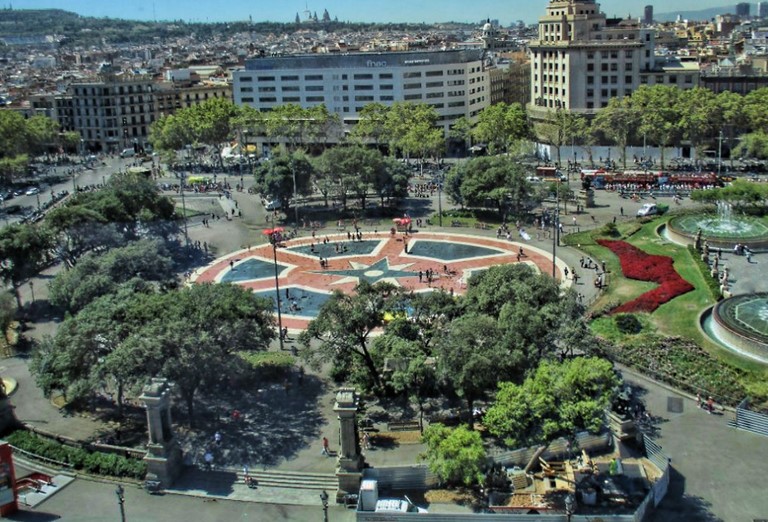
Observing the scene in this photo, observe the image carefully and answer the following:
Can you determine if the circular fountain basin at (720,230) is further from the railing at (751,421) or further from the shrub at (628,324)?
the railing at (751,421)

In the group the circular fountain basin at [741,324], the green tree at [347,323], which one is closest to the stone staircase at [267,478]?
the green tree at [347,323]

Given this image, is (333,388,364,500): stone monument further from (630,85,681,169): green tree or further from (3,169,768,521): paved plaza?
(630,85,681,169): green tree

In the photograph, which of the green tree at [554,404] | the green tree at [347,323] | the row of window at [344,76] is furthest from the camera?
the row of window at [344,76]

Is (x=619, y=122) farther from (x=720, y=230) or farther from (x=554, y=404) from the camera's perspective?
(x=554, y=404)

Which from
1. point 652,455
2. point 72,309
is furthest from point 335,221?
point 652,455

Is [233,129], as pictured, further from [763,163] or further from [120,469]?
[120,469]

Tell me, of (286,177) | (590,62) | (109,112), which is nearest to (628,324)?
(286,177)
